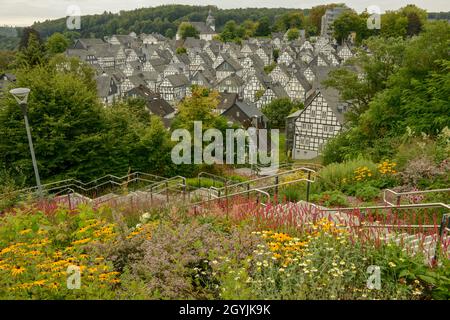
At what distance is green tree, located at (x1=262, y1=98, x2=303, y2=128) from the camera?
53.6 m

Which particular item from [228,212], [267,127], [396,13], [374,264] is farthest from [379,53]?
[396,13]

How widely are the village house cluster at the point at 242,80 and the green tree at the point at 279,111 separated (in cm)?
120

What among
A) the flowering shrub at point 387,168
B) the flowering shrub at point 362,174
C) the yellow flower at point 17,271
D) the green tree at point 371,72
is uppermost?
the green tree at point 371,72

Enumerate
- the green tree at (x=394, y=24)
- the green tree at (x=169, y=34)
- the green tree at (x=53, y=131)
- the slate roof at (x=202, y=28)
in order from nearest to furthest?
the green tree at (x=53, y=131), the green tree at (x=394, y=24), the slate roof at (x=202, y=28), the green tree at (x=169, y=34)

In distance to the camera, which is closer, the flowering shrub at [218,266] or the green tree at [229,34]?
the flowering shrub at [218,266]

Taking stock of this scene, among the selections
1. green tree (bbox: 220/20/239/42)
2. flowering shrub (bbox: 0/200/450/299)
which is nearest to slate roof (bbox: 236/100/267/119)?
flowering shrub (bbox: 0/200/450/299)

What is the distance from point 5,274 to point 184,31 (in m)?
148

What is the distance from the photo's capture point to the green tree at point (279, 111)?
53594mm

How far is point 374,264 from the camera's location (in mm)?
5707

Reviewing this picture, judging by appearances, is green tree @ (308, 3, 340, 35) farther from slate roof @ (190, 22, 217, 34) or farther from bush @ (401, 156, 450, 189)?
bush @ (401, 156, 450, 189)

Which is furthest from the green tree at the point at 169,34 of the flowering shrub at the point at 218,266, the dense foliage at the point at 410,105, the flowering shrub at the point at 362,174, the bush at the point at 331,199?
the flowering shrub at the point at 218,266

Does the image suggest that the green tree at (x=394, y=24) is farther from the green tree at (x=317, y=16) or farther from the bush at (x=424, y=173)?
the bush at (x=424, y=173)

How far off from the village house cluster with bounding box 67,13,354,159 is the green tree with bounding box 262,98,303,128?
47.4 inches

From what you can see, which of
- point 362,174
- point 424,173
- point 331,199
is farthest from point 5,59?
point 424,173
